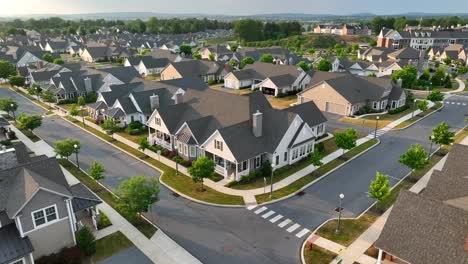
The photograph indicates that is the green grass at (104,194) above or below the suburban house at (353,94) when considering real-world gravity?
below

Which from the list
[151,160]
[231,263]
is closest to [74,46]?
[151,160]

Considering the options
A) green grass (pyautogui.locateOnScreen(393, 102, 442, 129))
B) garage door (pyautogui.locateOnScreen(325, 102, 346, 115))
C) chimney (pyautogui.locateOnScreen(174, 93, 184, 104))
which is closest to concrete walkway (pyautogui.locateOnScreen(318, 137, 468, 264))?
chimney (pyautogui.locateOnScreen(174, 93, 184, 104))

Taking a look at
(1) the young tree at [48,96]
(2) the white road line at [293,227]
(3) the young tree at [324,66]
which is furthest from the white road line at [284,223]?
(3) the young tree at [324,66]

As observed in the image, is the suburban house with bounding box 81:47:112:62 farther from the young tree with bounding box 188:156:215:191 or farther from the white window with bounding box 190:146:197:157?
the young tree with bounding box 188:156:215:191

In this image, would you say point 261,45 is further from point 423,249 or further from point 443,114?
point 423,249

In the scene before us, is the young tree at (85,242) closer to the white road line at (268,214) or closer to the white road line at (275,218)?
the white road line at (268,214)
